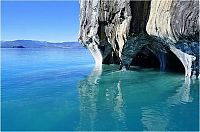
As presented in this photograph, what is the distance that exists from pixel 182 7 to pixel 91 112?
883 cm

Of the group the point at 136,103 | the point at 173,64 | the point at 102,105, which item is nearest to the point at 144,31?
the point at 173,64

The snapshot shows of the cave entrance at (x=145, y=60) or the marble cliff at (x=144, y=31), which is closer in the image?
the marble cliff at (x=144, y=31)

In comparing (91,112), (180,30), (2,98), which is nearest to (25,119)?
(91,112)

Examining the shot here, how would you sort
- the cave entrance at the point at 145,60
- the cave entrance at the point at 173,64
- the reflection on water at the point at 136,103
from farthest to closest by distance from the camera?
the cave entrance at the point at 145,60
the cave entrance at the point at 173,64
the reflection on water at the point at 136,103

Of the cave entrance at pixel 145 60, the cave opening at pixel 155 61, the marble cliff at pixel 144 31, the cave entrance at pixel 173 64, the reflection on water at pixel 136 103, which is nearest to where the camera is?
the reflection on water at pixel 136 103

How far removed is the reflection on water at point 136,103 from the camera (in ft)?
45.1

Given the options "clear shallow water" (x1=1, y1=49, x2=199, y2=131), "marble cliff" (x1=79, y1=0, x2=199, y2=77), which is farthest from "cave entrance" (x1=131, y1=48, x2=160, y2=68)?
"clear shallow water" (x1=1, y1=49, x2=199, y2=131)

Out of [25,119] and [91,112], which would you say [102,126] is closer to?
[91,112]

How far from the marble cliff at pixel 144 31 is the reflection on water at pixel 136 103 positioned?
3.23 m

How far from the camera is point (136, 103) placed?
1738 cm

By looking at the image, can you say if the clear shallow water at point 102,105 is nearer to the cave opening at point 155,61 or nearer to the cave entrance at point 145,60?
the cave opening at point 155,61

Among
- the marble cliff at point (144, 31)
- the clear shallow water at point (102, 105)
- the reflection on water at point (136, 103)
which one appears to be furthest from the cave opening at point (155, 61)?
the clear shallow water at point (102, 105)

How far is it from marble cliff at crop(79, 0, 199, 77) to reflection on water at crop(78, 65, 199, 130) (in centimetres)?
323

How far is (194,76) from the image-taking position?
81.5 ft
